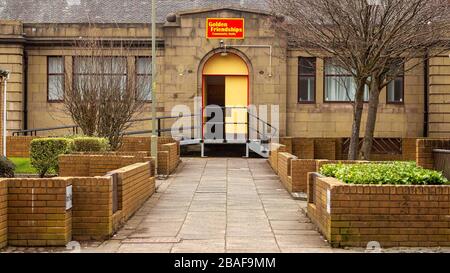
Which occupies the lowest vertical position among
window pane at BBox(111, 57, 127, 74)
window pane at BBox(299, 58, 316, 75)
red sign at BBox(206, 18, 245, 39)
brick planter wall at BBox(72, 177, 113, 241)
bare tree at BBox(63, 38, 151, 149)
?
brick planter wall at BBox(72, 177, 113, 241)

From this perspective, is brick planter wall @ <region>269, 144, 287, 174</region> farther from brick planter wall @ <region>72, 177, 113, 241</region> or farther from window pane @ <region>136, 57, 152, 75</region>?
brick planter wall @ <region>72, 177, 113, 241</region>

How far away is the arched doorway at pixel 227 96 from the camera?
29.5 meters

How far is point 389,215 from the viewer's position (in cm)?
1031

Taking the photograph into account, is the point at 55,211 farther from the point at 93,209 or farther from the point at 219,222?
the point at 219,222

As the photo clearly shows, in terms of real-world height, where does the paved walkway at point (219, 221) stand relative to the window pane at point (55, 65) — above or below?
below

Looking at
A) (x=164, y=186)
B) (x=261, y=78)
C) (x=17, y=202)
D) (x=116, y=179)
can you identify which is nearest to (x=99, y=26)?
(x=261, y=78)

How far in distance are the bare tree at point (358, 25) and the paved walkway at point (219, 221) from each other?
4.44 meters

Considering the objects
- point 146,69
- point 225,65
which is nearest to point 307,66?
point 225,65

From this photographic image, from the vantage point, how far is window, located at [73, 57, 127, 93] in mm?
22062

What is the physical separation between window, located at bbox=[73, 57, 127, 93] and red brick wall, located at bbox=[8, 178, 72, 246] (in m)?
12.0

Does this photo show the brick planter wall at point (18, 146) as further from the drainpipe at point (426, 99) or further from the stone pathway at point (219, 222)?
the drainpipe at point (426, 99)

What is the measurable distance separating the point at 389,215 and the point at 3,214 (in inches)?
227

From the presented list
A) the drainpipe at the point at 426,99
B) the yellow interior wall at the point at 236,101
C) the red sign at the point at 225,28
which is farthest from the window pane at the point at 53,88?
the drainpipe at the point at 426,99

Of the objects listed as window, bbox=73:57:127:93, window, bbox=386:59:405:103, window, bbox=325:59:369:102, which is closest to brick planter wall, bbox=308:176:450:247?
window, bbox=73:57:127:93
